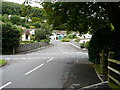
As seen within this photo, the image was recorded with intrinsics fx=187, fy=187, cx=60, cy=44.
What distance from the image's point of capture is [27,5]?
11.0 meters

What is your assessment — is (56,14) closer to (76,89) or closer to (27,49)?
(76,89)

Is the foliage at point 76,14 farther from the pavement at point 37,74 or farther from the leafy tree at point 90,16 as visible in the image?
the pavement at point 37,74

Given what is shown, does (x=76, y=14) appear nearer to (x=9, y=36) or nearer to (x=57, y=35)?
(x=9, y=36)

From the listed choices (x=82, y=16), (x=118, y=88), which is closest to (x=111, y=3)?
(x=82, y=16)

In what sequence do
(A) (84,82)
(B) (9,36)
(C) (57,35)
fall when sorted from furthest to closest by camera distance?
(C) (57,35) < (B) (9,36) < (A) (84,82)

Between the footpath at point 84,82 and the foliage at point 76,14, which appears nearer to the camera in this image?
the footpath at point 84,82

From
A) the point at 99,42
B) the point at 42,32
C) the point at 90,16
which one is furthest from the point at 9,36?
the point at 42,32

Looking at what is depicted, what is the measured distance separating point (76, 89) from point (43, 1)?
24.7ft

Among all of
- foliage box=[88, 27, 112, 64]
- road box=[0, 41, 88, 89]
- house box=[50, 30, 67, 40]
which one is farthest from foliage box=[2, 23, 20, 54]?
house box=[50, 30, 67, 40]

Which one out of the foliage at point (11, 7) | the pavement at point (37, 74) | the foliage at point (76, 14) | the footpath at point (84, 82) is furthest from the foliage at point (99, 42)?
the foliage at point (11, 7)

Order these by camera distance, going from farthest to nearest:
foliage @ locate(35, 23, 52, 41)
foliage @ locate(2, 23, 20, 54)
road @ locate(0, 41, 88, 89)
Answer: foliage @ locate(35, 23, 52, 41)
foliage @ locate(2, 23, 20, 54)
road @ locate(0, 41, 88, 89)

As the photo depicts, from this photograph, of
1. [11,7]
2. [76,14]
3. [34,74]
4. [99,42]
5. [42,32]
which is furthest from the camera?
[42,32]

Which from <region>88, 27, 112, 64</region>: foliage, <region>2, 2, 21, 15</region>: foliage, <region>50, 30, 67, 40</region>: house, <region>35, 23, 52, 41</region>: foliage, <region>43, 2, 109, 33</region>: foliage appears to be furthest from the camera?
<region>50, 30, 67, 40</region>: house

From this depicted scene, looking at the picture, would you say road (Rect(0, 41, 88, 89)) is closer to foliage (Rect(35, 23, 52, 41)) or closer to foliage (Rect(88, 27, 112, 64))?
foliage (Rect(88, 27, 112, 64))
